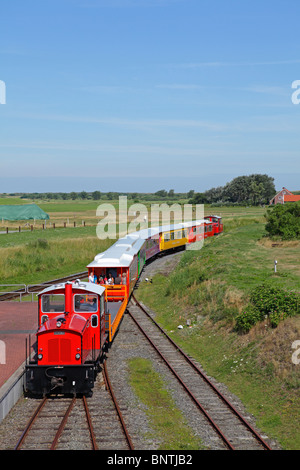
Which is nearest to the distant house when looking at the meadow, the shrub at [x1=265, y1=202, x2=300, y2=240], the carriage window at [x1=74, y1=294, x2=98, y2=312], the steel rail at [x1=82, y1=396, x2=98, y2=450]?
the shrub at [x1=265, y1=202, x2=300, y2=240]

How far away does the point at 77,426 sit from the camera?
1348 cm

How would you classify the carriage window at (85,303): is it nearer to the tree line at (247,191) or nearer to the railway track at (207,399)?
the railway track at (207,399)

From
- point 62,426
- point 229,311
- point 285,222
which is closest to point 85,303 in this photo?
point 62,426

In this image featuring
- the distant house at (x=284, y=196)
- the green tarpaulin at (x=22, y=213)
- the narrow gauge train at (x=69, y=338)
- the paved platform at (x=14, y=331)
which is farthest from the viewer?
the distant house at (x=284, y=196)

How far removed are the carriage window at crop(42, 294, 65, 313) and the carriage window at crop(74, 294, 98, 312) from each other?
0.52 metres

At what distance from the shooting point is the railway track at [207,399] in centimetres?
1287

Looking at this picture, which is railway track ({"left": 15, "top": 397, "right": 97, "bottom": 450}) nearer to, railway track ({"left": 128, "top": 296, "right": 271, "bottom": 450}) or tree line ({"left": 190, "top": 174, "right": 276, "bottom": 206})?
railway track ({"left": 128, "top": 296, "right": 271, "bottom": 450})

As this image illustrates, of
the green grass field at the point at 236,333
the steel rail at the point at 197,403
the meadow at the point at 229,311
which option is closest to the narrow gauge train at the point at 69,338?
the meadow at the point at 229,311

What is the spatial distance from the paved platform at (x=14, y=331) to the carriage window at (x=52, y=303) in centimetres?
254

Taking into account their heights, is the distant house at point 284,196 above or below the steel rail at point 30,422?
above

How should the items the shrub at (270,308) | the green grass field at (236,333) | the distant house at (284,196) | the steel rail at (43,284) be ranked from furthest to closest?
the distant house at (284,196)
the steel rail at (43,284)
the shrub at (270,308)
the green grass field at (236,333)

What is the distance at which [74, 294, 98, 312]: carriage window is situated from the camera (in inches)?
647

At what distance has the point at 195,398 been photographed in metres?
15.6
